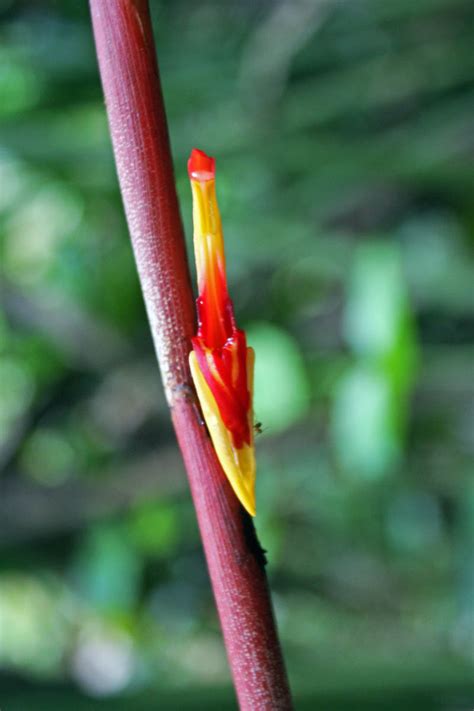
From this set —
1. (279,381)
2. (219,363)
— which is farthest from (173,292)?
(279,381)

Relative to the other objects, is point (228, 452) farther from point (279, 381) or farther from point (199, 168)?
point (279, 381)

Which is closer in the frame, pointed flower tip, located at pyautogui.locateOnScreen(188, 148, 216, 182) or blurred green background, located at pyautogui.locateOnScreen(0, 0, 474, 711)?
pointed flower tip, located at pyautogui.locateOnScreen(188, 148, 216, 182)

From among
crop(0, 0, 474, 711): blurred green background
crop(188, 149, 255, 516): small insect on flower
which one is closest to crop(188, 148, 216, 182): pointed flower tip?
crop(188, 149, 255, 516): small insect on flower

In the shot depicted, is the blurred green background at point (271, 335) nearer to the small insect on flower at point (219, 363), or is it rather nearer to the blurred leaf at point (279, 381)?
the blurred leaf at point (279, 381)

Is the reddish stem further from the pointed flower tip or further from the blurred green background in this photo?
the blurred green background

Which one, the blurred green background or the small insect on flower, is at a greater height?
the blurred green background

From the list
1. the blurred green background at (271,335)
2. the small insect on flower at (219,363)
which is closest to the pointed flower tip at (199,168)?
the small insect on flower at (219,363)

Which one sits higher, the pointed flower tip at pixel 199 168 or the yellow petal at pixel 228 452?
the pointed flower tip at pixel 199 168
